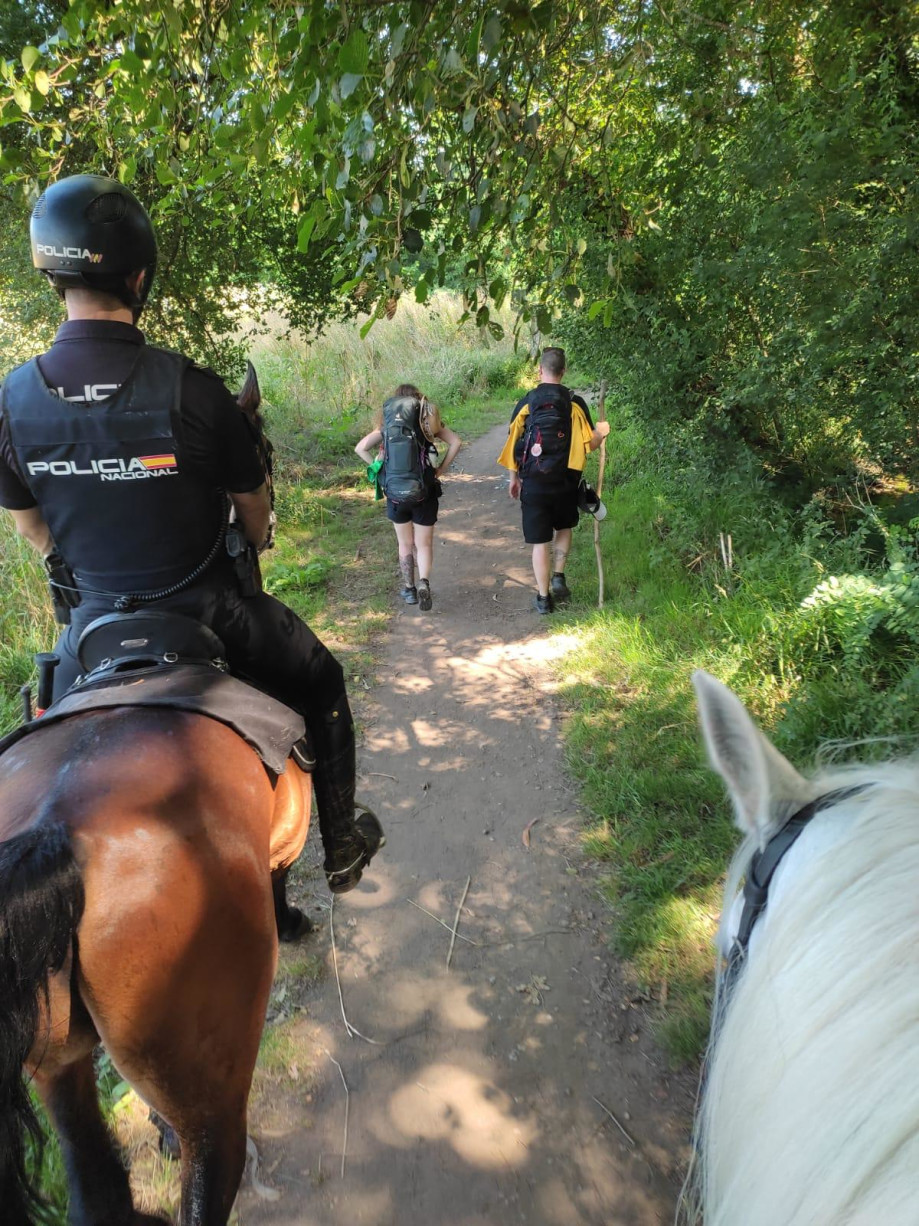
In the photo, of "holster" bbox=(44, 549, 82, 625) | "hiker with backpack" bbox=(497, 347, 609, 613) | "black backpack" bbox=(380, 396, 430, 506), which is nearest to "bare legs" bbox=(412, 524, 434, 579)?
"black backpack" bbox=(380, 396, 430, 506)

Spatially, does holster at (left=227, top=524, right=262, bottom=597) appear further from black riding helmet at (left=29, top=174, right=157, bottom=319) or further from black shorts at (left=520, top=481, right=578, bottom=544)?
black shorts at (left=520, top=481, right=578, bottom=544)

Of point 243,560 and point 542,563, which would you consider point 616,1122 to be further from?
point 542,563

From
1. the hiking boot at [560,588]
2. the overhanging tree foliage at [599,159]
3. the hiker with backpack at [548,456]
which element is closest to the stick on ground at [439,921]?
the overhanging tree foliage at [599,159]

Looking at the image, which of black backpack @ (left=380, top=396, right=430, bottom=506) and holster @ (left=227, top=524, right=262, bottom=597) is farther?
black backpack @ (left=380, top=396, right=430, bottom=506)

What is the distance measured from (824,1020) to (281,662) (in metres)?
1.88

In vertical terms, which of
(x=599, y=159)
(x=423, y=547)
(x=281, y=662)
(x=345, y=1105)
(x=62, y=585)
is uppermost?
(x=599, y=159)

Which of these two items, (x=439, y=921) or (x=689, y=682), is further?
(x=689, y=682)

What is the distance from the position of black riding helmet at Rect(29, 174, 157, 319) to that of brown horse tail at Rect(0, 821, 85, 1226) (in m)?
1.40

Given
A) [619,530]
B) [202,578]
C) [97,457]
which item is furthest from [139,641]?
[619,530]

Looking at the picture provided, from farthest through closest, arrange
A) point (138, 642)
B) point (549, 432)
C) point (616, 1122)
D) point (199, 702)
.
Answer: point (549, 432), point (616, 1122), point (138, 642), point (199, 702)

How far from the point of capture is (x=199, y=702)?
1720 millimetres

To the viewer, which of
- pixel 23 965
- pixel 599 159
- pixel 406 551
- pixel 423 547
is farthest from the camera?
pixel 406 551

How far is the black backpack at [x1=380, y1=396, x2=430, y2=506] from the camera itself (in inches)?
234

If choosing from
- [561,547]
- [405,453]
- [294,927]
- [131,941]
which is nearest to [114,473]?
[131,941]
